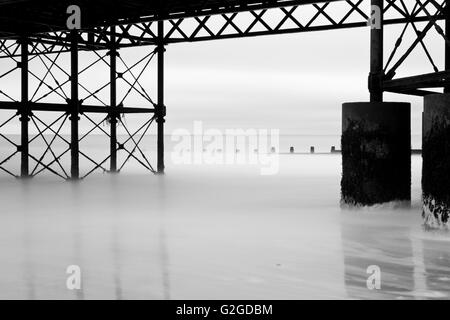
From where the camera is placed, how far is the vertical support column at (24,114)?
68.7 ft

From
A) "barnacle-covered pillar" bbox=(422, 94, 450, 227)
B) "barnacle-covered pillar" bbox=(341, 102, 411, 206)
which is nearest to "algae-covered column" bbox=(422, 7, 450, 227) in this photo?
"barnacle-covered pillar" bbox=(422, 94, 450, 227)

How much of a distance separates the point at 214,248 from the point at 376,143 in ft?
14.8

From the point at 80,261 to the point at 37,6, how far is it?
13.4m

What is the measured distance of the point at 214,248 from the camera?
857 centimetres

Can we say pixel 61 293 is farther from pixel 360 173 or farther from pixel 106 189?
pixel 106 189

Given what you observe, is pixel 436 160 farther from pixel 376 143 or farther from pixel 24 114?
pixel 24 114

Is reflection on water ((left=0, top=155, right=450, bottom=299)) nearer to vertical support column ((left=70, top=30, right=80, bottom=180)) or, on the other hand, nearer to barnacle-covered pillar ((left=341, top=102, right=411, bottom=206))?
barnacle-covered pillar ((left=341, top=102, right=411, bottom=206))

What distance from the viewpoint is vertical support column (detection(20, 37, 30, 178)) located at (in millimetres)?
20938

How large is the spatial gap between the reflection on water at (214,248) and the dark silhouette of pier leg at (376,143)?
40cm

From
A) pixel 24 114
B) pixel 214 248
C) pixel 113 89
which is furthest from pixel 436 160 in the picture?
pixel 113 89

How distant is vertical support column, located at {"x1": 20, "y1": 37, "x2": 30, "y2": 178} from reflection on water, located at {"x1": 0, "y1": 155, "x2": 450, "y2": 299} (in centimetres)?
586

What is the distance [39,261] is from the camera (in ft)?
25.2
